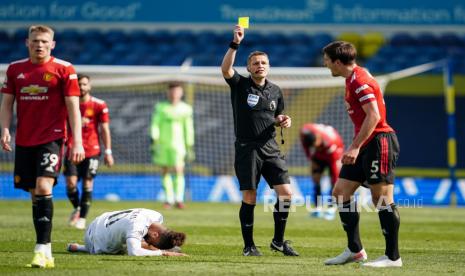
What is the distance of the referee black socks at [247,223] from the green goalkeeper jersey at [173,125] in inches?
333

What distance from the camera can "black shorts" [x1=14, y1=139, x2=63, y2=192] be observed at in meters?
8.17

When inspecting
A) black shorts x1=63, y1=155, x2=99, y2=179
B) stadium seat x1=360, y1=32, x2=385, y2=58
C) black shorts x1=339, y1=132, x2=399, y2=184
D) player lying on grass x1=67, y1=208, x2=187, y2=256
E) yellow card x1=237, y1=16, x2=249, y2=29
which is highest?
stadium seat x1=360, y1=32, x2=385, y2=58

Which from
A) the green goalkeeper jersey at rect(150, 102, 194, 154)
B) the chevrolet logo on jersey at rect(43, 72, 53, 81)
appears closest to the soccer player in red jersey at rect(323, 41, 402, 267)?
the chevrolet logo on jersey at rect(43, 72, 53, 81)

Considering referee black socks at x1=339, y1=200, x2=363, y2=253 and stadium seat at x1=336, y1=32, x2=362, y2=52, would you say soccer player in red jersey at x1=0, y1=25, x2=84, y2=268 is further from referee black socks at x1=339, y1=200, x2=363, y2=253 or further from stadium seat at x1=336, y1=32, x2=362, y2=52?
stadium seat at x1=336, y1=32, x2=362, y2=52

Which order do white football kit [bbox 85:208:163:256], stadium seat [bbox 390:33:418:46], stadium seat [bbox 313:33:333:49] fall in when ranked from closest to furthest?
white football kit [bbox 85:208:163:256], stadium seat [bbox 313:33:333:49], stadium seat [bbox 390:33:418:46]

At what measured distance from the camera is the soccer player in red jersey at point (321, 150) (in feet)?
49.8

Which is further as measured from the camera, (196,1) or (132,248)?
(196,1)

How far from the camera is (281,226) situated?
31.8 feet

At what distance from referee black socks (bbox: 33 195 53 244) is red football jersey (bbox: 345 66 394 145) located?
2.97 m

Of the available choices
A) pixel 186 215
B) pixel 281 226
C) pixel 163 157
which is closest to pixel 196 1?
pixel 163 157

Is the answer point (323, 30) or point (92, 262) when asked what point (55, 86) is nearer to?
Answer: point (92, 262)

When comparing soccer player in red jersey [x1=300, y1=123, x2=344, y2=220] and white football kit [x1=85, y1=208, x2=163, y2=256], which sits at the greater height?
soccer player in red jersey [x1=300, y1=123, x2=344, y2=220]

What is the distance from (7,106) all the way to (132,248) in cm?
185

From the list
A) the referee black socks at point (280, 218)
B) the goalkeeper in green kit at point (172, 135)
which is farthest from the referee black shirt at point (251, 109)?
the goalkeeper in green kit at point (172, 135)
